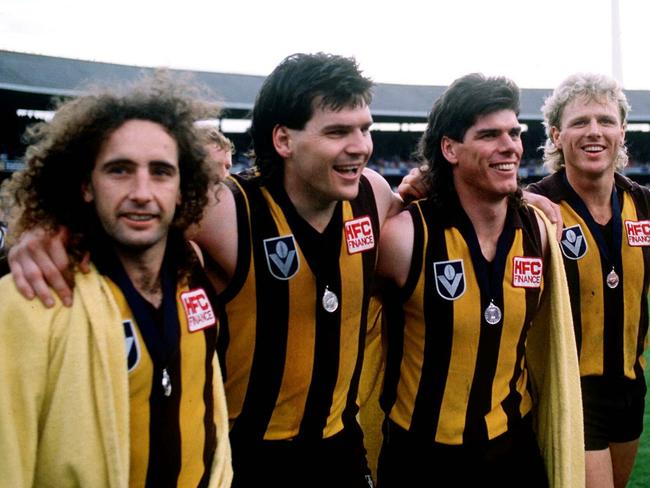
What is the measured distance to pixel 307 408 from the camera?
249 centimetres

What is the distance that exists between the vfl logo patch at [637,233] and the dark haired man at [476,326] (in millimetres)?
590

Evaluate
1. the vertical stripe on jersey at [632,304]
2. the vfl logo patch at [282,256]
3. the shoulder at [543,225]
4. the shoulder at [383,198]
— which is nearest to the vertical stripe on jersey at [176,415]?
the vfl logo patch at [282,256]

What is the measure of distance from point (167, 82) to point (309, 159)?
576 millimetres

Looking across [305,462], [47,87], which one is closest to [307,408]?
[305,462]

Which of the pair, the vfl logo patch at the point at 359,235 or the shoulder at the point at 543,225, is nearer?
the vfl logo patch at the point at 359,235

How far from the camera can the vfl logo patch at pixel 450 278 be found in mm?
2598

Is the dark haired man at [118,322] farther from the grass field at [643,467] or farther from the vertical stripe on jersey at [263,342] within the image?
Answer: the grass field at [643,467]

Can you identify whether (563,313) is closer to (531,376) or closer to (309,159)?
(531,376)

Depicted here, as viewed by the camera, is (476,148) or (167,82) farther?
(476,148)

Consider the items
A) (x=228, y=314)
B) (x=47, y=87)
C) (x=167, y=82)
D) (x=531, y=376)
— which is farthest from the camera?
(x=47, y=87)

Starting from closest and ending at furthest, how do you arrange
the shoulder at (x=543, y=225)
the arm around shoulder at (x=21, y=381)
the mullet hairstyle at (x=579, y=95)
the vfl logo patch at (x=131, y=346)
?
the arm around shoulder at (x=21, y=381)
the vfl logo patch at (x=131, y=346)
the shoulder at (x=543, y=225)
the mullet hairstyle at (x=579, y=95)

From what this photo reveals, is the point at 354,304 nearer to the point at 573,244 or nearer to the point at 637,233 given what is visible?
the point at 573,244

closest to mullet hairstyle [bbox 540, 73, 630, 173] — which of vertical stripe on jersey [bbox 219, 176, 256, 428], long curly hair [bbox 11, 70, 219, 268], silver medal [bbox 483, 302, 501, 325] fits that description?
silver medal [bbox 483, 302, 501, 325]

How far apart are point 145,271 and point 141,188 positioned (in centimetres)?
27
